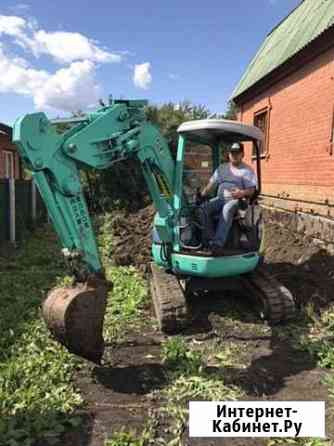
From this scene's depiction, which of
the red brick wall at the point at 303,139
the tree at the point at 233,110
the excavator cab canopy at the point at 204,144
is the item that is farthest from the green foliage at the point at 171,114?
the excavator cab canopy at the point at 204,144

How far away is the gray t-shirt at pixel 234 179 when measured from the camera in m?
5.62

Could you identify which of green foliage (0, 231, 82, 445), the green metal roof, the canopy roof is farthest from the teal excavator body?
the green metal roof

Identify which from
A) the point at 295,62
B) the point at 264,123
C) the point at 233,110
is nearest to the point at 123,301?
the point at 295,62

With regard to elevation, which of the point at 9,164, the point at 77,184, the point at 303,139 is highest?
the point at 303,139

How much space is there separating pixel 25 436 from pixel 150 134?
317 centimetres

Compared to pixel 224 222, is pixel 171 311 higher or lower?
lower

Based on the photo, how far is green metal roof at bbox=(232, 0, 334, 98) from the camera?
30.6 feet

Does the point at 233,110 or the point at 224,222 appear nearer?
the point at 224,222

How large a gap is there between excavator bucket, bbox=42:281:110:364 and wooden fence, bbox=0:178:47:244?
22.4 ft

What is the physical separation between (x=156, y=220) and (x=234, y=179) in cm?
112

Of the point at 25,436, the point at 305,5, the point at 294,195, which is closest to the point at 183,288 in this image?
the point at 25,436

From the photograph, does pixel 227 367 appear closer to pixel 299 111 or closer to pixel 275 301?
pixel 275 301

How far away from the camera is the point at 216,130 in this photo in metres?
5.46

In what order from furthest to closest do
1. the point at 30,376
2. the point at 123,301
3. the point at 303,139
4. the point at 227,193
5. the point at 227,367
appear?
the point at 303,139
the point at 123,301
the point at 227,193
the point at 227,367
the point at 30,376
